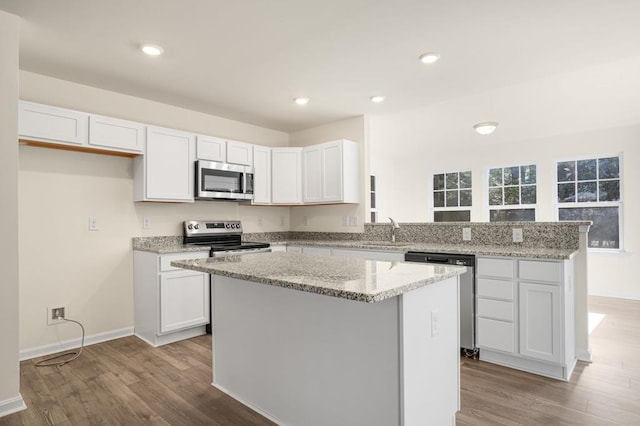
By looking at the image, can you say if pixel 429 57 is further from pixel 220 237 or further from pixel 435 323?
pixel 220 237

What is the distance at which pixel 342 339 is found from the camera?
1707mm

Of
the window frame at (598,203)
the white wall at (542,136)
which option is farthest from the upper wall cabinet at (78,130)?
the window frame at (598,203)

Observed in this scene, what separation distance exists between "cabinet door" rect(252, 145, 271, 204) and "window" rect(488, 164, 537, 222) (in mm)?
4090

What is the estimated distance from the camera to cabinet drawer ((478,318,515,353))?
2.77 metres

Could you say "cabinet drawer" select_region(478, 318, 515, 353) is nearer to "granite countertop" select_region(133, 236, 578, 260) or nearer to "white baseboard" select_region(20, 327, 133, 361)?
"granite countertop" select_region(133, 236, 578, 260)

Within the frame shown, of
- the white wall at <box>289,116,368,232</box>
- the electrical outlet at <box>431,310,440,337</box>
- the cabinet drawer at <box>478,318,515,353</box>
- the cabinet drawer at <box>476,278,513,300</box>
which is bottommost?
the cabinet drawer at <box>478,318,515,353</box>

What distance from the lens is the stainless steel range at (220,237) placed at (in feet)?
12.6

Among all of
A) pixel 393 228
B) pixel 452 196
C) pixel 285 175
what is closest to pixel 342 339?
pixel 393 228

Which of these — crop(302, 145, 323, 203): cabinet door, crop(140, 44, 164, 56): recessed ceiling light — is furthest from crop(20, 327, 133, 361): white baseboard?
crop(140, 44, 164, 56): recessed ceiling light

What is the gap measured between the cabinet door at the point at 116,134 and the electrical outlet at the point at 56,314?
4.85 ft

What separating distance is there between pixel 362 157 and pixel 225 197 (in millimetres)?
1731

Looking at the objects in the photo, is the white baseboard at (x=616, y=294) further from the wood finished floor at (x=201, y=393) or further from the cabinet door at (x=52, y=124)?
the cabinet door at (x=52, y=124)

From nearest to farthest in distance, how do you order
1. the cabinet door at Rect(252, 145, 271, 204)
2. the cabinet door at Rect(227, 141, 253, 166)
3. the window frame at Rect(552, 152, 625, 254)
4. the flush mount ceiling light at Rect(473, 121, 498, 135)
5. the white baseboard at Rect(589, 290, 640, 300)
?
1. the flush mount ceiling light at Rect(473, 121, 498, 135)
2. the cabinet door at Rect(227, 141, 253, 166)
3. the cabinet door at Rect(252, 145, 271, 204)
4. the white baseboard at Rect(589, 290, 640, 300)
5. the window frame at Rect(552, 152, 625, 254)

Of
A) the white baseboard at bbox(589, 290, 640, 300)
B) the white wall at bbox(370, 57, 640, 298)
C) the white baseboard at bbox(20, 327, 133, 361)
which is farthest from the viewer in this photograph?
the white baseboard at bbox(589, 290, 640, 300)
